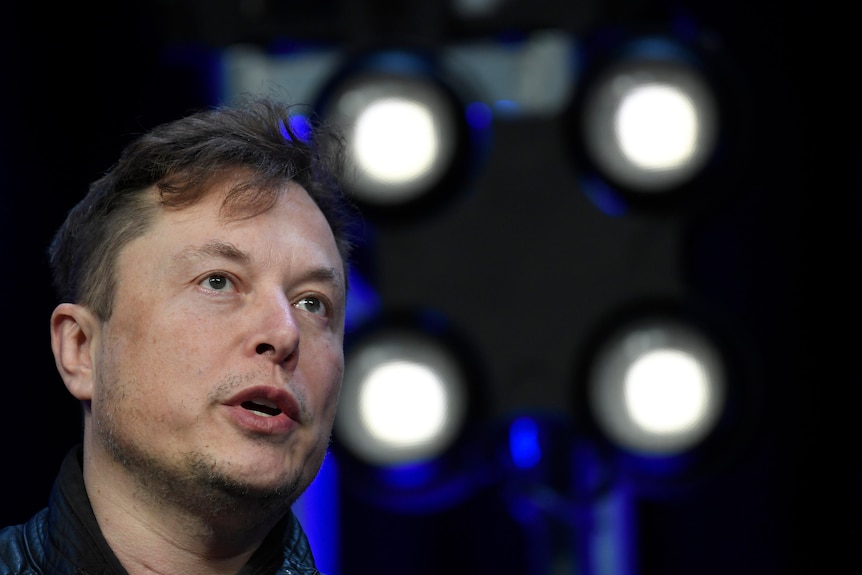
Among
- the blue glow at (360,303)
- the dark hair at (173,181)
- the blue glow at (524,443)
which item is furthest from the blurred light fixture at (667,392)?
the dark hair at (173,181)

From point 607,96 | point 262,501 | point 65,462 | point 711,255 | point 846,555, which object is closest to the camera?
point 262,501

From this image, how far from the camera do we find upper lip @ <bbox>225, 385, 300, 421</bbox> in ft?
3.61

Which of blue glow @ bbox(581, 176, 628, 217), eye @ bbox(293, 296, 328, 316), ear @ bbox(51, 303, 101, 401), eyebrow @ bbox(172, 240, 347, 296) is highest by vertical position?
eyebrow @ bbox(172, 240, 347, 296)

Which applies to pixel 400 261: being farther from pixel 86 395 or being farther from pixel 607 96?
pixel 86 395

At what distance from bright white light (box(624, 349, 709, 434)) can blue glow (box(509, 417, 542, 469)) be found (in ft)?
0.60

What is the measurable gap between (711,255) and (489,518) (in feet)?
1.88

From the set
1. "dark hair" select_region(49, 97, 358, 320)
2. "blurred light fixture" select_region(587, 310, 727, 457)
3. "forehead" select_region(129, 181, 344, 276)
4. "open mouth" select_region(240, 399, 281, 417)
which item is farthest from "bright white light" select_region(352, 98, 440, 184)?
"open mouth" select_region(240, 399, 281, 417)

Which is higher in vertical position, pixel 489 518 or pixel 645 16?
pixel 645 16

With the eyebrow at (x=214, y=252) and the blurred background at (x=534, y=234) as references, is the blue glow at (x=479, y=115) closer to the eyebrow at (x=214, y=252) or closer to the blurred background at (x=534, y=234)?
the blurred background at (x=534, y=234)

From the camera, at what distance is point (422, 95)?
1.80 meters

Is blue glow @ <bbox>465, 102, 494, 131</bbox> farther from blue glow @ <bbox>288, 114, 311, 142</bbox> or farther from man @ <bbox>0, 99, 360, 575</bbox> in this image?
man @ <bbox>0, 99, 360, 575</bbox>

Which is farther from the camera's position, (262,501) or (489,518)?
(489,518)

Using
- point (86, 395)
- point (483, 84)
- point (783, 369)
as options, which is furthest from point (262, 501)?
point (783, 369)

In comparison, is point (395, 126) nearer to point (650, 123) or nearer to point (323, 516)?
point (650, 123)
